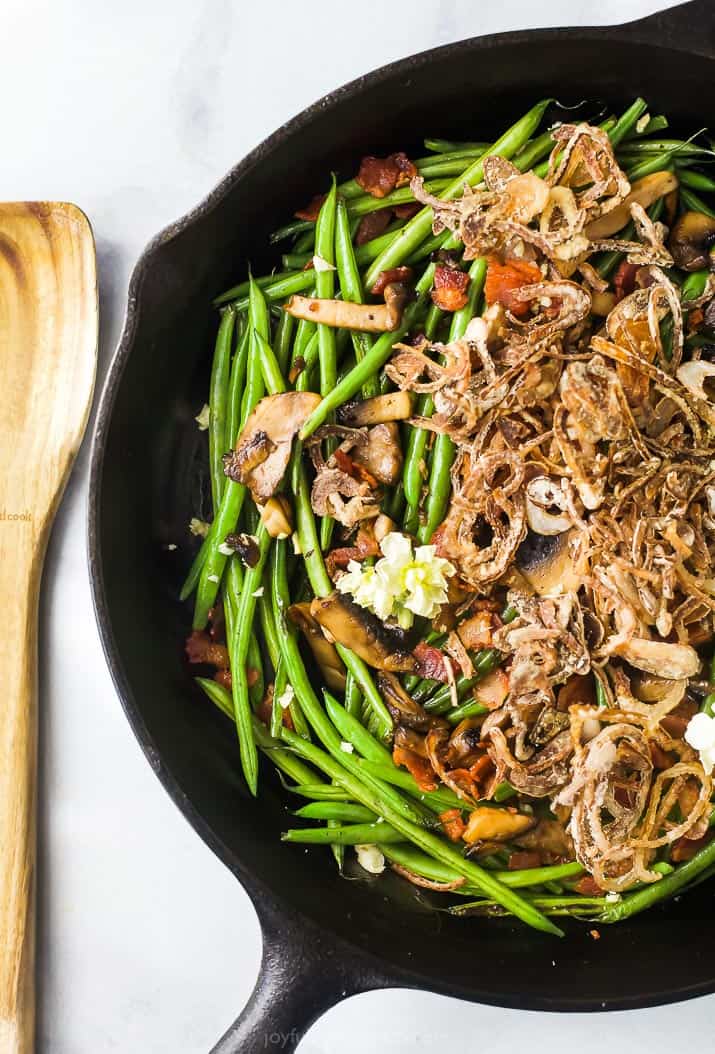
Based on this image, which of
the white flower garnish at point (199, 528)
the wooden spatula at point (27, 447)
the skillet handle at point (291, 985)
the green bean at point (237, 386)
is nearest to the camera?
the skillet handle at point (291, 985)

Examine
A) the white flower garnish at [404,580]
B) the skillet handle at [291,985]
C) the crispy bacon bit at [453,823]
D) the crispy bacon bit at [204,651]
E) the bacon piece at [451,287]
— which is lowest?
the skillet handle at [291,985]

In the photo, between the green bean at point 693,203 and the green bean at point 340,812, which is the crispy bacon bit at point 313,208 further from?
the green bean at point 340,812

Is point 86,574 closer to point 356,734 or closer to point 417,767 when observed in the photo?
point 356,734

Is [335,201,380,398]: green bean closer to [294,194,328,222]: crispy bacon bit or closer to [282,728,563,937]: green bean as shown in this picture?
[294,194,328,222]: crispy bacon bit

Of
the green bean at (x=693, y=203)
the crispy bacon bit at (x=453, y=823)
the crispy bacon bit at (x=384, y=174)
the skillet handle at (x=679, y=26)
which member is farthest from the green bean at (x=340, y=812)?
the skillet handle at (x=679, y=26)

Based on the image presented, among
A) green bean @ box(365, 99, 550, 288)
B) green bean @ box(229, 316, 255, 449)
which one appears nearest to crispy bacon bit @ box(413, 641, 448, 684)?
green bean @ box(229, 316, 255, 449)

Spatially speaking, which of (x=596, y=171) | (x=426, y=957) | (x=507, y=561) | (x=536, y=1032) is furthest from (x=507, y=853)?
(x=596, y=171)

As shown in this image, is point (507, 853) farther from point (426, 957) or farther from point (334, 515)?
point (334, 515)
